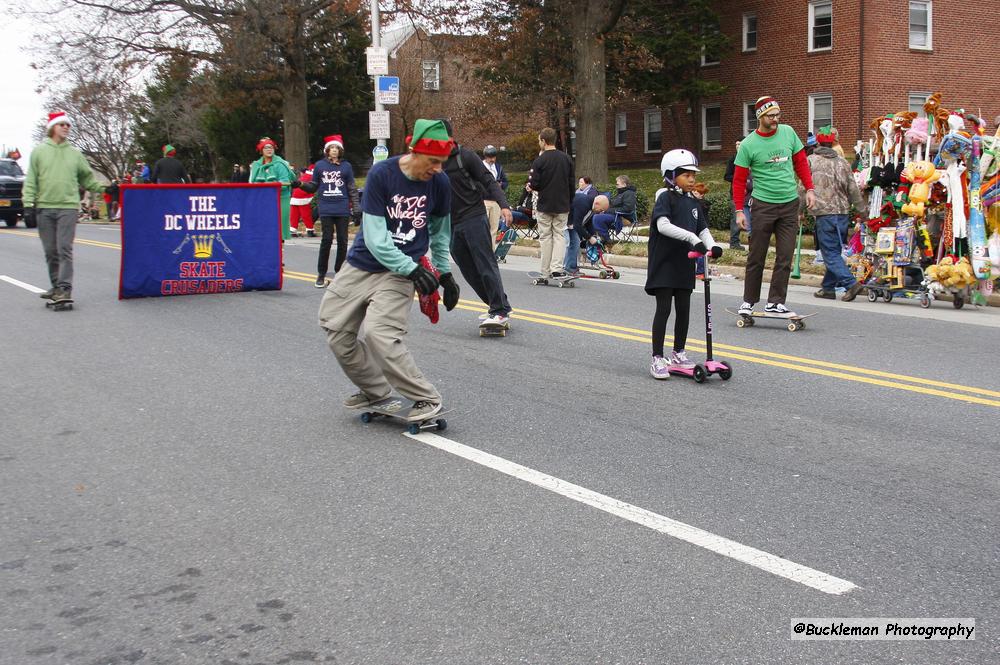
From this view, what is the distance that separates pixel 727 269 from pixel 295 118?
844 inches

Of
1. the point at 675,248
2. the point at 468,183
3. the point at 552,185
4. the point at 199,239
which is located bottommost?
the point at 675,248

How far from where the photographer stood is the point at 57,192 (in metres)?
11.6

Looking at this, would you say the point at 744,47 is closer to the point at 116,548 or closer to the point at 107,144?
the point at 107,144

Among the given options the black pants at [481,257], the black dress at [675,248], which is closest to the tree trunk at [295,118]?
the black pants at [481,257]

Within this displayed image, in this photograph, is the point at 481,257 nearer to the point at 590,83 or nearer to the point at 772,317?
the point at 772,317

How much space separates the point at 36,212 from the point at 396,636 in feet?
31.2

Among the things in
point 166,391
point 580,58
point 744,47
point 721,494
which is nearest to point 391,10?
point 580,58

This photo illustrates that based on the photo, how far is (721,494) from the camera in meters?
5.25

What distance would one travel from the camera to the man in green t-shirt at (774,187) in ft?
33.7

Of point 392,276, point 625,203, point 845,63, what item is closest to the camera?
point 392,276

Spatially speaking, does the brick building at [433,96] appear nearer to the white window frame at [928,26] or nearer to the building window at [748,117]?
the building window at [748,117]

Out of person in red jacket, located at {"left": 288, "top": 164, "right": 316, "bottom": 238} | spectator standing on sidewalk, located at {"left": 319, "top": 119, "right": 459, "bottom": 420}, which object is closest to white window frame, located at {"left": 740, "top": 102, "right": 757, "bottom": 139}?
person in red jacket, located at {"left": 288, "top": 164, "right": 316, "bottom": 238}

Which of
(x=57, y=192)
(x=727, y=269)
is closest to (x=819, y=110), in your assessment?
(x=727, y=269)

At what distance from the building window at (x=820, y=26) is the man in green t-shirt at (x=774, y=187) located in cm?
2674
